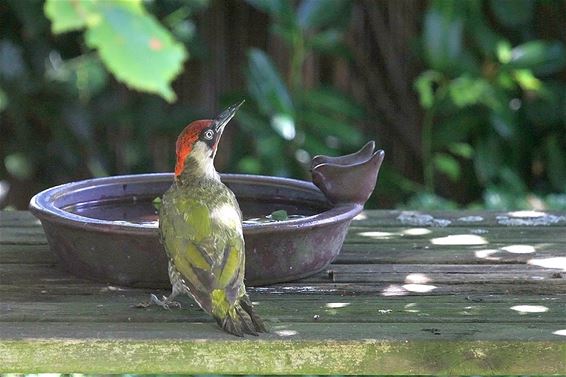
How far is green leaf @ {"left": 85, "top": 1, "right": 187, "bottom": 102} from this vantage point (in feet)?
5.76

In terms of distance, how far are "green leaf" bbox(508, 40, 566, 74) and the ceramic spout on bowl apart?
3338mm

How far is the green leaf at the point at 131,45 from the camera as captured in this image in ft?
5.76

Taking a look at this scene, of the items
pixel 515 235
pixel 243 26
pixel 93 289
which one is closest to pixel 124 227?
pixel 93 289

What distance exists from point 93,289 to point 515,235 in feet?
4.71

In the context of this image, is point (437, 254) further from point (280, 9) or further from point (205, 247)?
point (280, 9)

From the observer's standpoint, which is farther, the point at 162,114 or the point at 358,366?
the point at 162,114

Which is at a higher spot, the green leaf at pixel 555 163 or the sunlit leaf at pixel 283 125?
the sunlit leaf at pixel 283 125

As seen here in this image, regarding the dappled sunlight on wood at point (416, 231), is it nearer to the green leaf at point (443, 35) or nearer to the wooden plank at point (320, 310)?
the wooden plank at point (320, 310)

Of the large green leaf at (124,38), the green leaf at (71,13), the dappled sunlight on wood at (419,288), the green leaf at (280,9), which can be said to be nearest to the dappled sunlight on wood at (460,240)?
the dappled sunlight on wood at (419,288)

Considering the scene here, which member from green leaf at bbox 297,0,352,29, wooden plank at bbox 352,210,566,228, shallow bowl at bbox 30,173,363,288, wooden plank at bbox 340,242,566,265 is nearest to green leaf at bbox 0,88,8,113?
green leaf at bbox 297,0,352,29

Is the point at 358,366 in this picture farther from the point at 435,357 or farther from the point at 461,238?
the point at 461,238

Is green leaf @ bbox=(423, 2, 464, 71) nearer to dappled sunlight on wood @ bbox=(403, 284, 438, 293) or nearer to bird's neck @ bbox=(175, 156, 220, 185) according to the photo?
dappled sunlight on wood @ bbox=(403, 284, 438, 293)

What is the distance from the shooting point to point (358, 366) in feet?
8.22

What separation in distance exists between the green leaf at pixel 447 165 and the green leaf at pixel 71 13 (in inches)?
196
